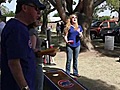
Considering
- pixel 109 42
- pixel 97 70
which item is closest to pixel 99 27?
pixel 109 42

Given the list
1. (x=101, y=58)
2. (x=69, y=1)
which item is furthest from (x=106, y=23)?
(x=101, y=58)

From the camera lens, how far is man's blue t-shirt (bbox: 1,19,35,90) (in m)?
2.75

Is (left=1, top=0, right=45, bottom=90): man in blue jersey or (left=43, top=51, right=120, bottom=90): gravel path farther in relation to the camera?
(left=43, top=51, right=120, bottom=90): gravel path

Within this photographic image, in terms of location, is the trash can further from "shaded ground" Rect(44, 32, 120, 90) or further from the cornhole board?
the cornhole board

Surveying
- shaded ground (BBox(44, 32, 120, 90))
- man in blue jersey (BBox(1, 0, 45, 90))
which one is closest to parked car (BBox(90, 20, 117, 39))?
shaded ground (BBox(44, 32, 120, 90))

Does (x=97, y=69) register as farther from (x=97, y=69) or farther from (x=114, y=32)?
(x=114, y=32)

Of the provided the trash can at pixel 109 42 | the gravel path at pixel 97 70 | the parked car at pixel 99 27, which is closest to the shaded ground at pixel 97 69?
the gravel path at pixel 97 70

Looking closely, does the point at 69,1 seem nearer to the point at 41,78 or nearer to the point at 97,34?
the point at 97,34

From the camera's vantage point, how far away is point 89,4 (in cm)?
1427

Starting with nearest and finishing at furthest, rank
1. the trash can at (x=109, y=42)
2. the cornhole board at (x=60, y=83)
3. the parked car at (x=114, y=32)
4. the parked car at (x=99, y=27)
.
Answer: the cornhole board at (x=60, y=83) < the trash can at (x=109, y=42) < the parked car at (x=114, y=32) < the parked car at (x=99, y=27)

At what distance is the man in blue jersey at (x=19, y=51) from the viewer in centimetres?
275

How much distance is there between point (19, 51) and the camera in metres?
2.75

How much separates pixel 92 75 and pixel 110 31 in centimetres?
1286

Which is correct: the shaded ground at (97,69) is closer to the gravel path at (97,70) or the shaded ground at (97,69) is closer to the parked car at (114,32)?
the gravel path at (97,70)
